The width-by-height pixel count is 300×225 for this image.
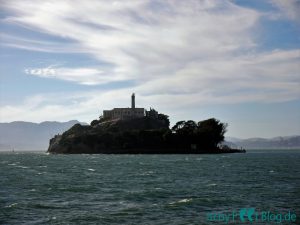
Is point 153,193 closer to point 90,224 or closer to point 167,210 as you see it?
point 167,210

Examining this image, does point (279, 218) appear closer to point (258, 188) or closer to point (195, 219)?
point (195, 219)

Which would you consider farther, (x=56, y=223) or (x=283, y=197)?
(x=283, y=197)

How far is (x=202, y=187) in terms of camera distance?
6041cm

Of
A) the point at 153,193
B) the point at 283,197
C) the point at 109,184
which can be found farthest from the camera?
the point at 109,184

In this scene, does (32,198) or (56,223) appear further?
(32,198)

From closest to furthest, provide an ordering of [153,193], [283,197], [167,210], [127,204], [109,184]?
[167,210], [127,204], [283,197], [153,193], [109,184]

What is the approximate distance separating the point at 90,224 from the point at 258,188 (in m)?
30.6

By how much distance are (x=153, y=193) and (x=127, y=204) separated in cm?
885

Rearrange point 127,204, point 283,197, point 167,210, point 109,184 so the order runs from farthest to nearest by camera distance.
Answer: point 109,184, point 283,197, point 127,204, point 167,210

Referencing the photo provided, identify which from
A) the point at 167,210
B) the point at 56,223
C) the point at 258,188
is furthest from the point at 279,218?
the point at 258,188

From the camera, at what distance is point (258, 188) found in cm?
5925

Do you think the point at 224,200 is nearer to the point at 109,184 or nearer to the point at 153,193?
the point at 153,193

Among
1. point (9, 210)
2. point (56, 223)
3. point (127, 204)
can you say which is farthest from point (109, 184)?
point (56, 223)

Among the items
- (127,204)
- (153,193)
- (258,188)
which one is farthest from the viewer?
(258,188)
